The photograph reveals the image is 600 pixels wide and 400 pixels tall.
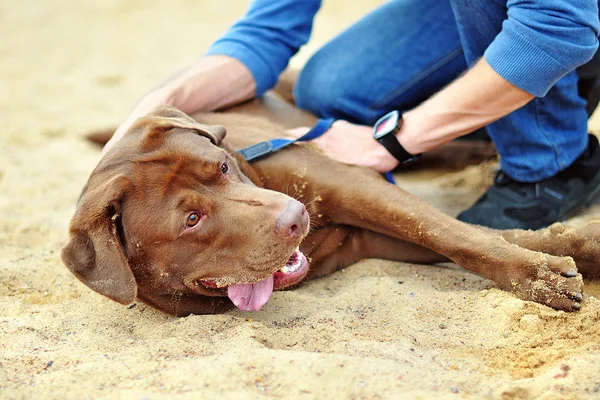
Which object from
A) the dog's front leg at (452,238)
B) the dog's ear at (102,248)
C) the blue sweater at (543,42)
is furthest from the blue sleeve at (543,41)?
the dog's ear at (102,248)

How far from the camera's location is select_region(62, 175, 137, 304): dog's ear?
9.04 ft

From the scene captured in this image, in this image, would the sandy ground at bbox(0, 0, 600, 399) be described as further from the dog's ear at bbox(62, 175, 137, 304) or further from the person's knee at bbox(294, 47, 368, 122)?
the person's knee at bbox(294, 47, 368, 122)

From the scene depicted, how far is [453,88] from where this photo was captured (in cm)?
338

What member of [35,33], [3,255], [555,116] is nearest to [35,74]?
[35,33]

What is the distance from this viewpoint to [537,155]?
3.75 meters

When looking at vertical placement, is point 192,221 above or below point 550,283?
above

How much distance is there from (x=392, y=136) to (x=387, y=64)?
108 cm

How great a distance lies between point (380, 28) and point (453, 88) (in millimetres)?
1370

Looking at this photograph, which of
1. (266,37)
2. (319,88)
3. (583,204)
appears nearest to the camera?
(583,204)

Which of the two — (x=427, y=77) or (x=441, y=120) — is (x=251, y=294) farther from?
(x=427, y=77)

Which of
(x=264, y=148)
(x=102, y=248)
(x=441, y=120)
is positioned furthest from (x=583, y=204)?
(x=102, y=248)

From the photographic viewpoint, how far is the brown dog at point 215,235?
2795 millimetres

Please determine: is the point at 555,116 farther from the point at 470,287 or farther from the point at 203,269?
the point at 203,269

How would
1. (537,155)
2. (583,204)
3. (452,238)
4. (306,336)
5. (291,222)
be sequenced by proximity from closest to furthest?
(306,336) < (291,222) < (452,238) < (537,155) < (583,204)
